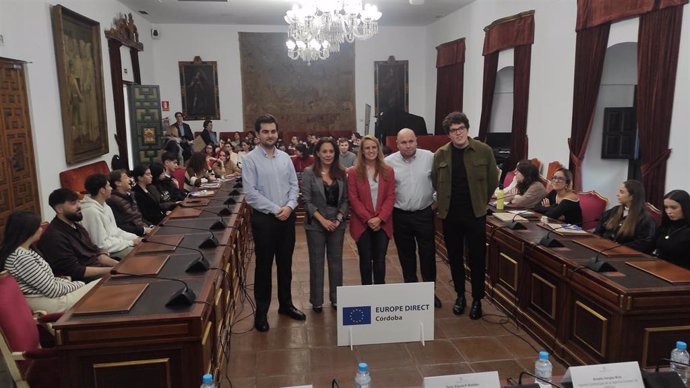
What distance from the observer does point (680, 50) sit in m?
4.73

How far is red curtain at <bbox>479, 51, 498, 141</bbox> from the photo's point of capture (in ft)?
28.7

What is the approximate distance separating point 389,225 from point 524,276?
1.05 metres

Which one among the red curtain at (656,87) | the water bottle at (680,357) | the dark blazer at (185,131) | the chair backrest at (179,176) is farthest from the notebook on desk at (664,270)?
the dark blazer at (185,131)

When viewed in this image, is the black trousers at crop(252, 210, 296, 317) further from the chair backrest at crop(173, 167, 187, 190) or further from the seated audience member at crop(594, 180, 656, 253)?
the chair backrest at crop(173, 167, 187, 190)

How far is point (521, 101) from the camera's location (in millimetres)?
7793

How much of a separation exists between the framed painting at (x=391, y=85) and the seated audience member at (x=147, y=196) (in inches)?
339

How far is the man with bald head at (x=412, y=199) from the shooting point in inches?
150

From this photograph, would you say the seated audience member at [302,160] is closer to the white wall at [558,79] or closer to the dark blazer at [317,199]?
the white wall at [558,79]

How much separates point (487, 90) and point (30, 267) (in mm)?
7866

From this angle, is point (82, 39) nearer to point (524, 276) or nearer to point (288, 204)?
point (288, 204)

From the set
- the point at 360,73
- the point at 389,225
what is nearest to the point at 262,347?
the point at 389,225

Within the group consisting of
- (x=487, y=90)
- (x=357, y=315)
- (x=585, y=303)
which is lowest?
(x=357, y=315)

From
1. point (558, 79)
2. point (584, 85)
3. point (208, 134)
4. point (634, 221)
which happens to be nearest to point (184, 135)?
point (208, 134)

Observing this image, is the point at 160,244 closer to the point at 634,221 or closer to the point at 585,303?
the point at 585,303
